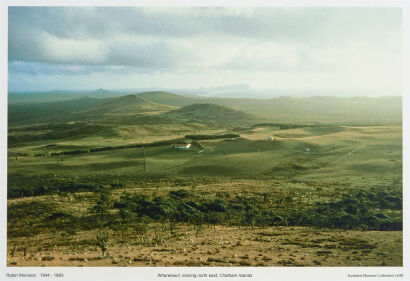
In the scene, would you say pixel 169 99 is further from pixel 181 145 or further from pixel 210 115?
pixel 181 145

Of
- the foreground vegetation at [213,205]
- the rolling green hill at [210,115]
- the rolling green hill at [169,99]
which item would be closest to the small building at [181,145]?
the foreground vegetation at [213,205]

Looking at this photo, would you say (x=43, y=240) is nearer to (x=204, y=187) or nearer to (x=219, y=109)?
(x=204, y=187)

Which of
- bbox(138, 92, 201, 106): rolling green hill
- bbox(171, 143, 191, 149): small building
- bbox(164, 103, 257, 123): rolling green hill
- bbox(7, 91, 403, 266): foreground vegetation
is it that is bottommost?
bbox(7, 91, 403, 266): foreground vegetation

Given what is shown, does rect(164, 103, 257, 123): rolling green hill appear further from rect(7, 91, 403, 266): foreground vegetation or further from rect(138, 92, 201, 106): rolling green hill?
rect(138, 92, 201, 106): rolling green hill

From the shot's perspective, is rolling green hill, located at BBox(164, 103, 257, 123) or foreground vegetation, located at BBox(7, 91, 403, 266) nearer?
foreground vegetation, located at BBox(7, 91, 403, 266)

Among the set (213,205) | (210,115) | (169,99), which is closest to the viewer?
(213,205)

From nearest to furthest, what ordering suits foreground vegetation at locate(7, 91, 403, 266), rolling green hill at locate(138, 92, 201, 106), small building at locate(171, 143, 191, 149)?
1. foreground vegetation at locate(7, 91, 403, 266)
2. small building at locate(171, 143, 191, 149)
3. rolling green hill at locate(138, 92, 201, 106)

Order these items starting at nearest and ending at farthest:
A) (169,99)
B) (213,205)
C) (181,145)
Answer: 1. (213,205)
2. (181,145)
3. (169,99)

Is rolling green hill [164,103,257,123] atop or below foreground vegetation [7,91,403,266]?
atop

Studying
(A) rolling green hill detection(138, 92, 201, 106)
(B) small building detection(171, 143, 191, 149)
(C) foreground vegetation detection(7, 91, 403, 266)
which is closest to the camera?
(C) foreground vegetation detection(7, 91, 403, 266)

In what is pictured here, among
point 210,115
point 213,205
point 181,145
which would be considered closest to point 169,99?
point 210,115

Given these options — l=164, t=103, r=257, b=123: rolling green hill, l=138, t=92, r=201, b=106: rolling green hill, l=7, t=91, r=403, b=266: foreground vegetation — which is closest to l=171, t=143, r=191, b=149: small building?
l=7, t=91, r=403, b=266: foreground vegetation
